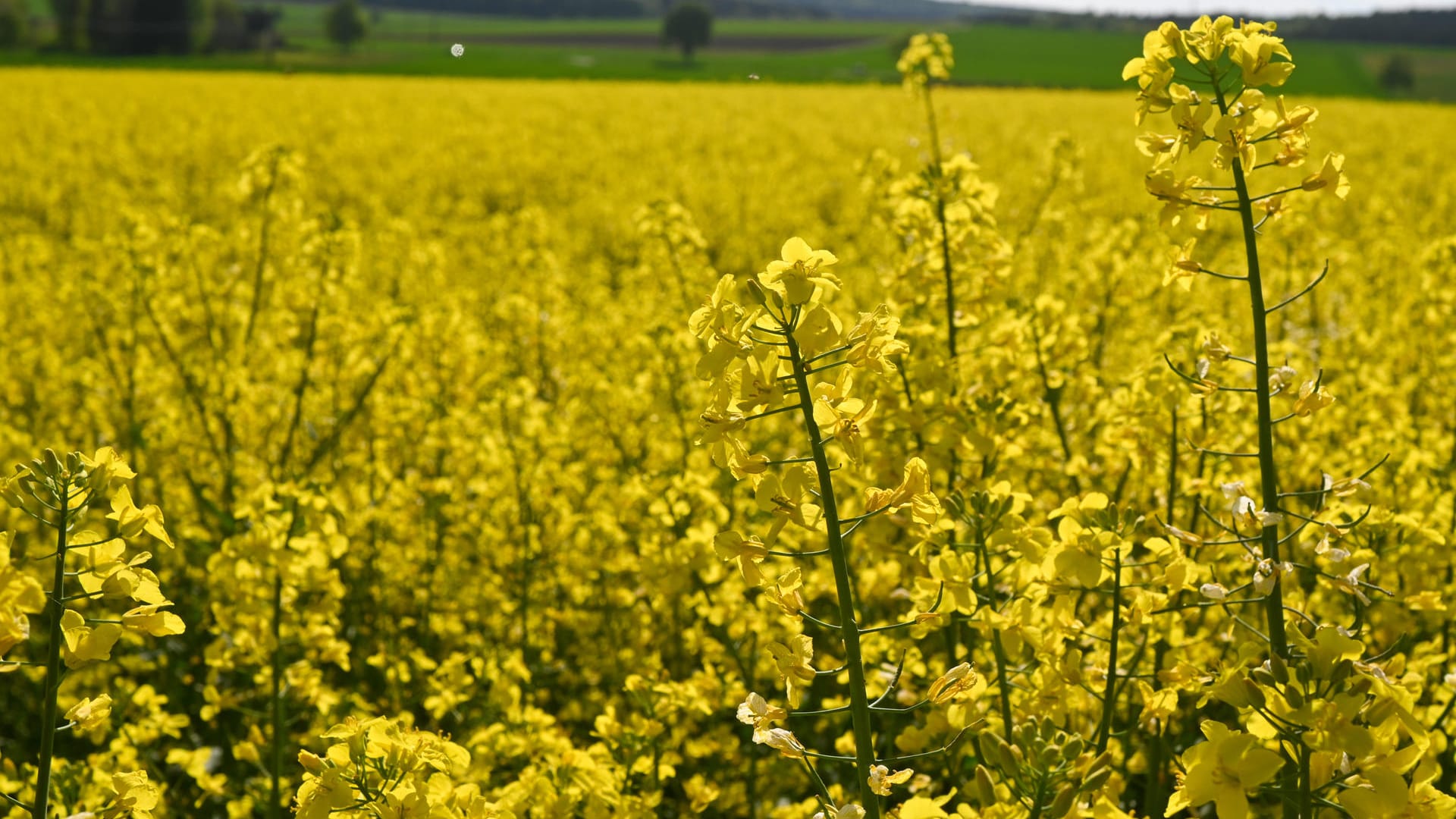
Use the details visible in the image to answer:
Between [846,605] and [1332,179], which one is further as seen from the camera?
[1332,179]

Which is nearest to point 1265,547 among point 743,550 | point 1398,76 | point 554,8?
point 743,550

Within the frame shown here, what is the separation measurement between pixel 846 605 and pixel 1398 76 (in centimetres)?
5648

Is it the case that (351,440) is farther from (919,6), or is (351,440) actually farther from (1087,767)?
(919,6)

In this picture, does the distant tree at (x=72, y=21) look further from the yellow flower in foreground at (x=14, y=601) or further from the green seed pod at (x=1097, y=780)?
the green seed pod at (x=1097, y=780)

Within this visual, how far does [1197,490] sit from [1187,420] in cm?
54

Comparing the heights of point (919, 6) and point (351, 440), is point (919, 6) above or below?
above

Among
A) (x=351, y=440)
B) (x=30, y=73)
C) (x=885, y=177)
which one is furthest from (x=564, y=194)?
(x=30, y=73)

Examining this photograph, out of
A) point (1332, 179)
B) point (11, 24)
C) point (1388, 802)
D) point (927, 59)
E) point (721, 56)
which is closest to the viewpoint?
point (1388, 802)

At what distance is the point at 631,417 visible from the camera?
5023mm

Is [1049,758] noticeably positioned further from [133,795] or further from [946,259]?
[946,259]

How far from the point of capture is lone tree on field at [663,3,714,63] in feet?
148

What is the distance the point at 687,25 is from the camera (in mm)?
45406

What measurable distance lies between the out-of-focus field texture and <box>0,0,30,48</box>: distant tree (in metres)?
49.9

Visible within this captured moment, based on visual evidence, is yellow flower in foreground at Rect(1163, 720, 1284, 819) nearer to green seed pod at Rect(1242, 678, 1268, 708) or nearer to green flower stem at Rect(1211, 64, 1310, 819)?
green seed pod at Rect(1242, 678, 1268, 708)
